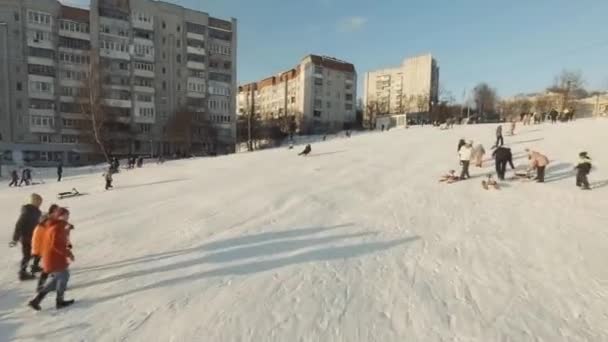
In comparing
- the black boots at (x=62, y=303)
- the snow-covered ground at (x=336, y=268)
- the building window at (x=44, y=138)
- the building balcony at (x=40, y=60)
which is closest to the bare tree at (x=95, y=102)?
the building window at (x=44, y=138)

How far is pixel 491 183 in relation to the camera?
43.8ft

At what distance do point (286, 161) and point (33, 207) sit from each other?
1893 centimetres

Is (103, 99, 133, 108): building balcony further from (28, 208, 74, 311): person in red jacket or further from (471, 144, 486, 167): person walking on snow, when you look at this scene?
(28, 208, 74, 311): person in red jacket

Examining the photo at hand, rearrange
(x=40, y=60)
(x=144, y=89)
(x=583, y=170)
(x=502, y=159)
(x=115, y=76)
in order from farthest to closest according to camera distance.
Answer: (x=144, y=89)
(x=115, y=76)
(x=40, y=60)
(x=502, y=159)
(x=583, y=170)

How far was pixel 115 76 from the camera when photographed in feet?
180

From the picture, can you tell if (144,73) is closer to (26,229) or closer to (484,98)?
(26,229)

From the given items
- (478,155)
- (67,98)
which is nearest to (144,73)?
(67,98)

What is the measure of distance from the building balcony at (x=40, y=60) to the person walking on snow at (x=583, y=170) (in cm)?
6453

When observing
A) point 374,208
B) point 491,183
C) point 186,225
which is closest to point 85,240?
point 186,225

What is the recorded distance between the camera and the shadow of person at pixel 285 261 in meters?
5.99

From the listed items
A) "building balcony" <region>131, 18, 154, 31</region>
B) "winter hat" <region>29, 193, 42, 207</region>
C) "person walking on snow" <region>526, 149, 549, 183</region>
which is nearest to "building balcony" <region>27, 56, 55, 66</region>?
"building balcony" <region>131, 18, 154, 31</region>

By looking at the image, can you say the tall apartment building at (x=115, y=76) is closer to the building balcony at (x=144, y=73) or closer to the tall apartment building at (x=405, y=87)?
the building balcony at (x=144, y=73)

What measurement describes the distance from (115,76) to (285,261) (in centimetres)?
5940

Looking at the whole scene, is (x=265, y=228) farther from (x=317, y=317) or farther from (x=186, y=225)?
(x=317, y=317)
